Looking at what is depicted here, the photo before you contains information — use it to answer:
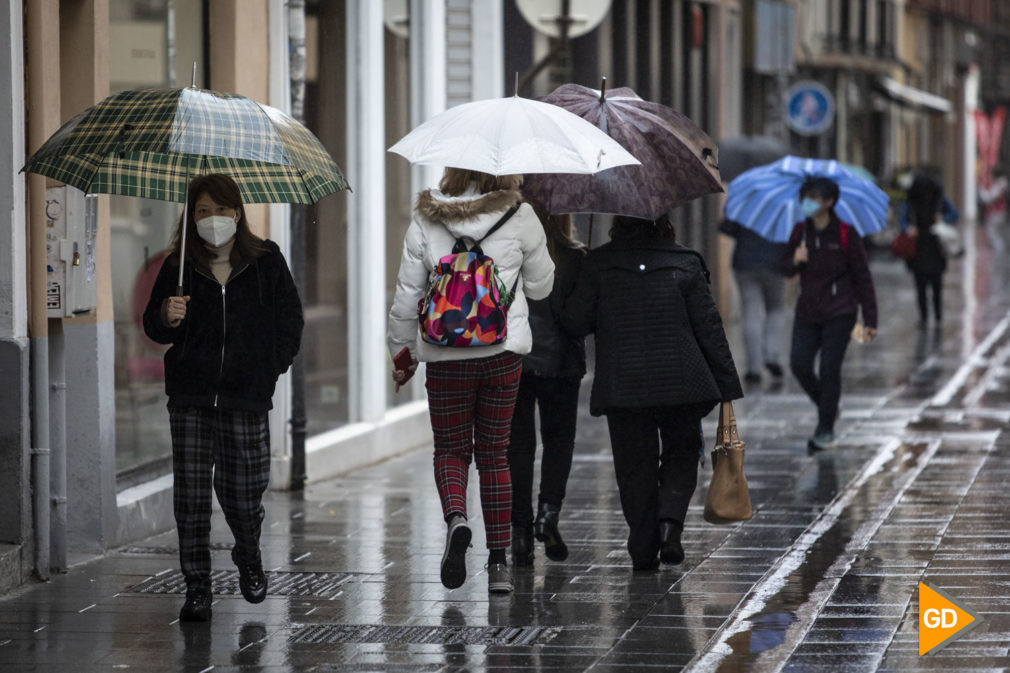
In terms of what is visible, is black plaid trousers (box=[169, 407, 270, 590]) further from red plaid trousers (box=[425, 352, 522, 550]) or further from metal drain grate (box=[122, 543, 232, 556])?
metal drain grate (box=[122, 543, 232, 556])

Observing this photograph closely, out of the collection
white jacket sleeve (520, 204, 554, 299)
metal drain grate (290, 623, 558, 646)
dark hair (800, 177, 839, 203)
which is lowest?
metal drain grate (290, 623, 558, 646)

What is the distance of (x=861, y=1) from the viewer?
4500 centimetres

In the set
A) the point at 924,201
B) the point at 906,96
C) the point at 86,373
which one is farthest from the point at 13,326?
the point at 906,96

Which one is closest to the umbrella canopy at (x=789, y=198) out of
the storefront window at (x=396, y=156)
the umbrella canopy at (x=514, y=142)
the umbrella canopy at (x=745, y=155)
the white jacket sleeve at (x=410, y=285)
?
the storefront window at (x=396, y=156)

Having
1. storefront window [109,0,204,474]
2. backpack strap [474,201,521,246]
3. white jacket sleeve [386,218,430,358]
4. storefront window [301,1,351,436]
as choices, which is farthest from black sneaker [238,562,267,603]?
storefront window [301,1,351,436]

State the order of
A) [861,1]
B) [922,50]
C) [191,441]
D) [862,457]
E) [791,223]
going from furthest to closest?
1. [922,50]
2. [861,1]
3. [791,223]
4. [862,457]
5. [191,441]

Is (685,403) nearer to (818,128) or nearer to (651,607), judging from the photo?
(651,607)

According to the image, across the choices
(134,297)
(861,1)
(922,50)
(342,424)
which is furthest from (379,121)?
(922,50)

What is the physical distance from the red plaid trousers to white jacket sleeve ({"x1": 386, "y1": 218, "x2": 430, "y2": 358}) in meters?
0.18

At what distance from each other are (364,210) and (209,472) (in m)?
5.20

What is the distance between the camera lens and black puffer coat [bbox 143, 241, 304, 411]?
7.23m

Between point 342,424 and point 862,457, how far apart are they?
10.5 ft

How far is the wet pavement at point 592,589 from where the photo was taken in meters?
6.70

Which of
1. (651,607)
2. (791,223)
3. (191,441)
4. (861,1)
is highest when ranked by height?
(861,1)
